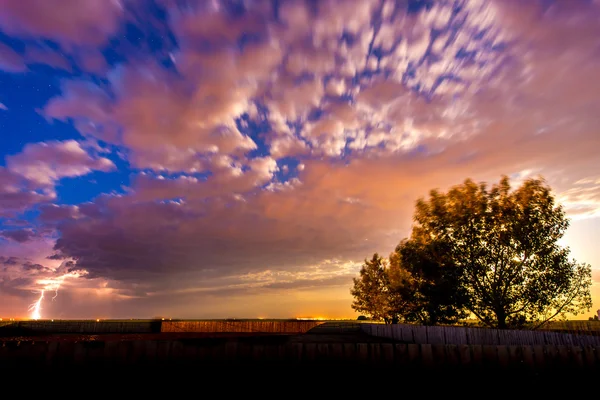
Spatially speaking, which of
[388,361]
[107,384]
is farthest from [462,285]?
[107,384]

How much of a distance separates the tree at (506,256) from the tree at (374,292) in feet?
80.0

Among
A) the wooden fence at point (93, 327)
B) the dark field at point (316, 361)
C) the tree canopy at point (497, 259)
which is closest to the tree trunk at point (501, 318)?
the tree canopy at point (497, 259)

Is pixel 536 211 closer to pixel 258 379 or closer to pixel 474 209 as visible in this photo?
pixel 474 209

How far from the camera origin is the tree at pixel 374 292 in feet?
178

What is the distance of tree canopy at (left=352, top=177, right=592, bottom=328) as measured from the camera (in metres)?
28.0

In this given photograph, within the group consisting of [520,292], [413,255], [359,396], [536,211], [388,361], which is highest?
[536,211]

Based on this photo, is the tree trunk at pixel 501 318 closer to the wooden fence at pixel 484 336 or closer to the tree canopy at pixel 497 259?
the tree canopy at pixel 497 259

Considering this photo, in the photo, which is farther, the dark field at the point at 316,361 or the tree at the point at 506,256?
the tree at the point at 506,256

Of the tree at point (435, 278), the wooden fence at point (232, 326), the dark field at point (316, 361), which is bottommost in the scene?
the wooden fence at point (232, 326)

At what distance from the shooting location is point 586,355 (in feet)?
34.2

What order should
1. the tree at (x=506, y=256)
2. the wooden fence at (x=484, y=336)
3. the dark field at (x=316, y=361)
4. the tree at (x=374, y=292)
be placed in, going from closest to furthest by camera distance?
the dark field at (x=316, y=361) < the wooden fence at (x=484, y=336) < the tree at (x=506, y=256) < the tree at (x=374, y=292)

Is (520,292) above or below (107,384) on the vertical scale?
above

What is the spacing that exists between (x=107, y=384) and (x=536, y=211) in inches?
1201

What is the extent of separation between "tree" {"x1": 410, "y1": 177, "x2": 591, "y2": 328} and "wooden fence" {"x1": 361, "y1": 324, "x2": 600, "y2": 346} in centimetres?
427
